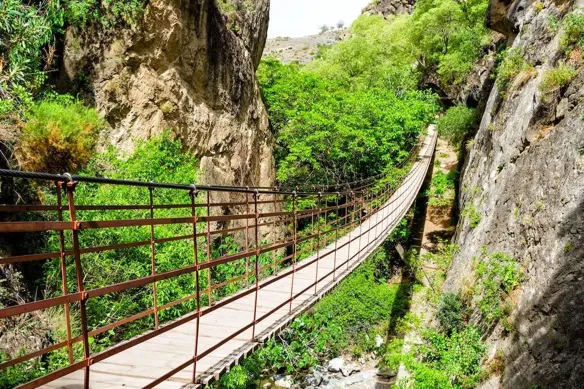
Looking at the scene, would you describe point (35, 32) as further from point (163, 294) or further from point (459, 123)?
point (459, 123)

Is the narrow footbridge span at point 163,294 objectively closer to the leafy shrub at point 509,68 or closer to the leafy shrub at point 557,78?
the leafy shrub at point 557,78

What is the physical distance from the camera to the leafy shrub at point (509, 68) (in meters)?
9.12

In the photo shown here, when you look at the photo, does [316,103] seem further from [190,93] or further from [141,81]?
[141,81]

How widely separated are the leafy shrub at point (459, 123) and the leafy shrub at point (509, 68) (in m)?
3.95

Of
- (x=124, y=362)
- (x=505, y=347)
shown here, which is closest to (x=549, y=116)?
(x=505, y=347)

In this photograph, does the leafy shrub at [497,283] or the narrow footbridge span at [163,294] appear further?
the leafy shrub at [497,283]

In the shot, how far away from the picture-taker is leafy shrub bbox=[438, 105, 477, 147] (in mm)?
13727

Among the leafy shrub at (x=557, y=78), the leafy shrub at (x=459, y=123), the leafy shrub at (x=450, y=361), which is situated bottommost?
the leafy shrub at (x=450, y=361)

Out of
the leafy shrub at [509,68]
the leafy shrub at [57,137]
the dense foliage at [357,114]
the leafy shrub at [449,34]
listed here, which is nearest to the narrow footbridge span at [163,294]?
the leafy shrub at [57,137]

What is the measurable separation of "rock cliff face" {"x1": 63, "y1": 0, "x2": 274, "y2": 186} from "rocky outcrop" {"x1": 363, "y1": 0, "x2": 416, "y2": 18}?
105 ft

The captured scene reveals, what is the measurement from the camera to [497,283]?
19.1 ft

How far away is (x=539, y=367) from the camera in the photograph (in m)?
4.37

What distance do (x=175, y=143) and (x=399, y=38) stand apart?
1947cm

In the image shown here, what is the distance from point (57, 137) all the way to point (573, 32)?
8373mm
